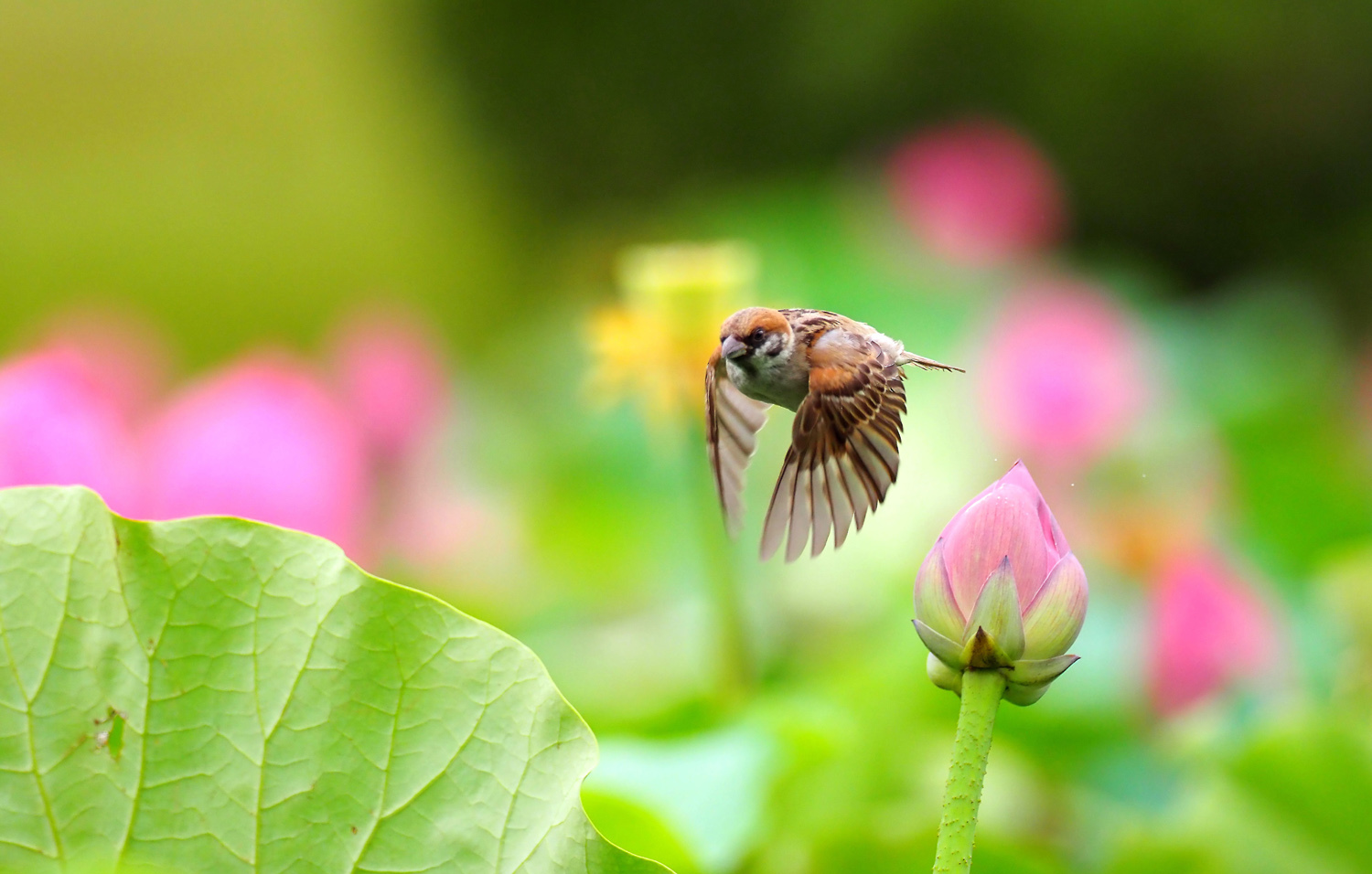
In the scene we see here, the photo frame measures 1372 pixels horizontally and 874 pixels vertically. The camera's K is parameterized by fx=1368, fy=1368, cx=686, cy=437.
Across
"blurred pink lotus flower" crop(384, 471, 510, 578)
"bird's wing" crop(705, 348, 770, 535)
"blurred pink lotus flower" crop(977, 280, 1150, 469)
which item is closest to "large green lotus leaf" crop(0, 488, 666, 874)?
"bird's wing" crop(705, 348, 770, 535)

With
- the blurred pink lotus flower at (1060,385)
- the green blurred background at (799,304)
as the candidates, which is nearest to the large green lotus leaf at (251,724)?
the green blurred background at (799,304)

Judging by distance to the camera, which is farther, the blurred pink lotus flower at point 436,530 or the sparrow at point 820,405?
the blurred pink lotus flower at point 436,530

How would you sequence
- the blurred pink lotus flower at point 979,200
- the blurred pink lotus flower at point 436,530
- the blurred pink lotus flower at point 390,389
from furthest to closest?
the blurred pink lotus flower at point 979,200 < the blurred pink lotus flower at point 436,530 < the blurred pink lotus flower at point 390,389

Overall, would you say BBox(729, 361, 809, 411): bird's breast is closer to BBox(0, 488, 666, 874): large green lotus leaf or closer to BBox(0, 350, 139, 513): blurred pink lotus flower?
BBox(0, 488, 666, 874): large green lotus leaf

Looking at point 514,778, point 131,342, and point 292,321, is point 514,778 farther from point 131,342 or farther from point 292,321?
point 292,321

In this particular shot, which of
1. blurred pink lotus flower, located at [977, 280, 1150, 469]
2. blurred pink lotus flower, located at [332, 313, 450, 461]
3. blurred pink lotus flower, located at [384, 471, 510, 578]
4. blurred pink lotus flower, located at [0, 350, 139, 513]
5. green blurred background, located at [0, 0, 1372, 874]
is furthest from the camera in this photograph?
blurred pink lotus flower, located at [384, 471, 510, 578]

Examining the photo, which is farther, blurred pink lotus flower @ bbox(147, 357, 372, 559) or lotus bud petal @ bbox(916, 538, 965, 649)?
blurred pink lotus flower @ bbox(147, 357, 372, 559)

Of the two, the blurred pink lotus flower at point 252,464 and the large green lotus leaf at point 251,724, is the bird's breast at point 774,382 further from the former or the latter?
the blurred pink lotus flower at point 252,464
